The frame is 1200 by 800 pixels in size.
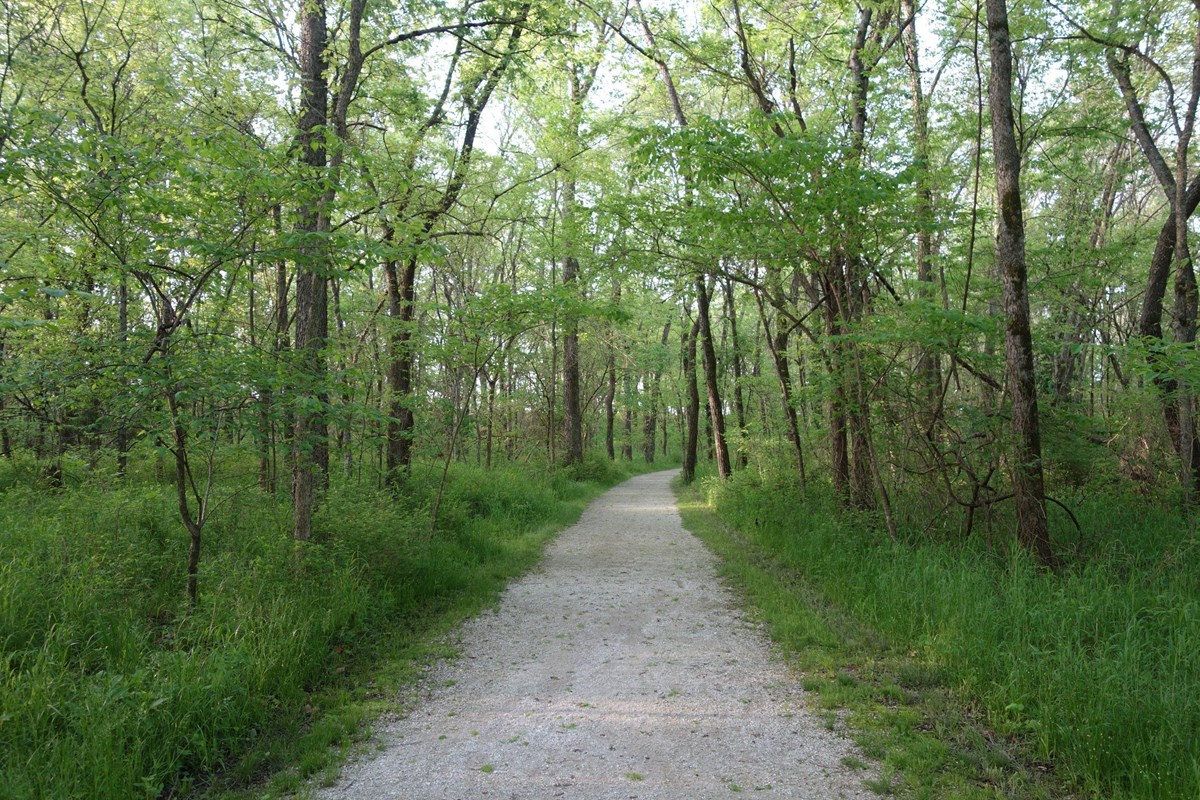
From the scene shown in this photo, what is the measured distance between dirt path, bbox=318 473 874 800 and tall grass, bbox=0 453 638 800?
857 millimetres

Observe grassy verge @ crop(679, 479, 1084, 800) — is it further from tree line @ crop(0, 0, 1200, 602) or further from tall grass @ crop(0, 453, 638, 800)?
tall grass @ crop(0, 453, 638, 800)

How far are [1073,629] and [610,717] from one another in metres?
3.25

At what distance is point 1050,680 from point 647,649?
2.74 m

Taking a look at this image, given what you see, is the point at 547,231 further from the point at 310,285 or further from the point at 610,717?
the point at 610,717

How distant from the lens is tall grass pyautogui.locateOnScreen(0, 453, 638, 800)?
115 inches

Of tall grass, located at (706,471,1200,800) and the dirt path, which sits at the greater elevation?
tall grass, located at (706,471,1200,800)

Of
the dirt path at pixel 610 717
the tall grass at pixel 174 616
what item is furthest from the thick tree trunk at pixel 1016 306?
the tall grass at pixel 174 616

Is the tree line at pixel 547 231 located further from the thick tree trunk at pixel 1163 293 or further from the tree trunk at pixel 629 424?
the tree trunk at pixel 629 424

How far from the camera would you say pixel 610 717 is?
3.73m

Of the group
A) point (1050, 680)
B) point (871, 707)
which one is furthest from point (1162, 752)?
point (871, 707)

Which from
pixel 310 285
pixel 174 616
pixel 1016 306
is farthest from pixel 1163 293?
pixel 174 616

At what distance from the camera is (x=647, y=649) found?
16.3 feet

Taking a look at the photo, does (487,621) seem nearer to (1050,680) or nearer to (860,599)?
(860,599)

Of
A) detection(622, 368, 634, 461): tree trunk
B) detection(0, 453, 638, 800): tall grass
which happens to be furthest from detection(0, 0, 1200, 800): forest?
detection(622, 368, 634, 461): tree trunk
